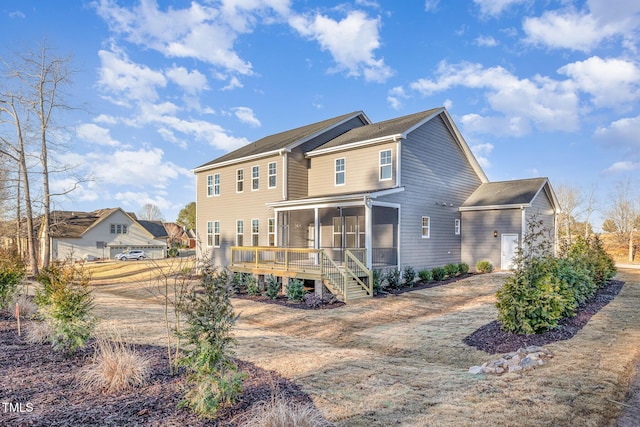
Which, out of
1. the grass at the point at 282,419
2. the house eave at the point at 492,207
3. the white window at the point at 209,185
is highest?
the white window at the point at 209,185

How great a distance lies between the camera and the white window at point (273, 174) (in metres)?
19.3

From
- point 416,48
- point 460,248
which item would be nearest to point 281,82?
point 416,48

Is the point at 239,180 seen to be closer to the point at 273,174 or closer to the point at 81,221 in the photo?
the point at 273,174

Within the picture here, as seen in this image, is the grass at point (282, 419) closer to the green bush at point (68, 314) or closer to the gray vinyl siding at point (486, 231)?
the green bush at point (68, 314)

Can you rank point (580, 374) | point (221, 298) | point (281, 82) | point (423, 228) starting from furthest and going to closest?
point (281, 82) < point (423, 228) < point (580, 374) < point (221, 298)

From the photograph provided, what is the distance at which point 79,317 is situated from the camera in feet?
20.5

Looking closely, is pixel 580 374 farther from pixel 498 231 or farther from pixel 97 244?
pixel 97 244

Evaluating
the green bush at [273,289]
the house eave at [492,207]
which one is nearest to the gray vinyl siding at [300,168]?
the green bush at [273,289]

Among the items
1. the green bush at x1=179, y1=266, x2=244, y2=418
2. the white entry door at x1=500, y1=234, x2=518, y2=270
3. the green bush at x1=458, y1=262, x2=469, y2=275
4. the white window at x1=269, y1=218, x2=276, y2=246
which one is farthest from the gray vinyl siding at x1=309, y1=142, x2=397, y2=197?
the green bush at x1=179, y1=266, x2=244, y2=418

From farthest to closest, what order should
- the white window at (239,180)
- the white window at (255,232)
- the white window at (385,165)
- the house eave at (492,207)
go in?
the white window at (239,180)
the white window at (255,232)
the house eave at (492,207)
the white window at (385,165)

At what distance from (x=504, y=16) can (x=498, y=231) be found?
32.1 feet

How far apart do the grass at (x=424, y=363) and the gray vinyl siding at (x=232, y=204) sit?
27.0 ft

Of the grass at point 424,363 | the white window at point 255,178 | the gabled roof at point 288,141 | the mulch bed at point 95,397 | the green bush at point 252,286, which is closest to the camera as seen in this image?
the mulch bed at point 95,397

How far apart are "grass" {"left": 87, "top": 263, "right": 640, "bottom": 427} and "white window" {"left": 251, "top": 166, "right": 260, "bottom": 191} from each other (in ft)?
30.7
